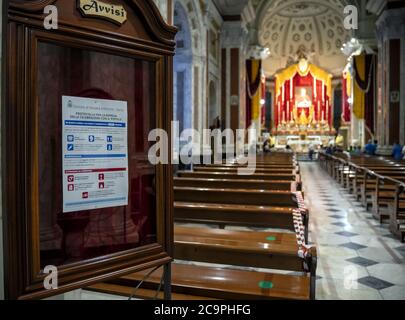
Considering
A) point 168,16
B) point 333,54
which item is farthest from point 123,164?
point 333,54

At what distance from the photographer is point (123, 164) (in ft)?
4.80

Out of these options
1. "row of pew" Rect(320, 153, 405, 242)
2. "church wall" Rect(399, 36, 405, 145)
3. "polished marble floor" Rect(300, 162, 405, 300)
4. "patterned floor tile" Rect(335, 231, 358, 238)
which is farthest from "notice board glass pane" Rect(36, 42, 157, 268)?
"church wall" Rect(399, 36, 405, 145)

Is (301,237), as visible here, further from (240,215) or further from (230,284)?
(240,215)

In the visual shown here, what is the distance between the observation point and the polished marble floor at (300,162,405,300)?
303 centimetres

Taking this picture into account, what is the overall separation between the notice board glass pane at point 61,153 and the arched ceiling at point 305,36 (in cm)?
2501

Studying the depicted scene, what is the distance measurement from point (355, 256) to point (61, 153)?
3495mm

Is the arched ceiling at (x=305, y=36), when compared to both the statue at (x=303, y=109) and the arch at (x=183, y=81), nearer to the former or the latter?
the statue at (x=303, y=109)

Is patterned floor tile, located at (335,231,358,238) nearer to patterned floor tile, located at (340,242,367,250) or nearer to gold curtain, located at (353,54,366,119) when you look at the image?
patterned floor tile, located at (340,242,367,250)

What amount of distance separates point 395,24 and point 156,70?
46.9 ft

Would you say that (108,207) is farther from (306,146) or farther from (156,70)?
(306,146)

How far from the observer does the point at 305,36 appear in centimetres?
2748

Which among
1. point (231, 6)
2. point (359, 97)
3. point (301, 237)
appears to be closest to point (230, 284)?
point (301, 237)

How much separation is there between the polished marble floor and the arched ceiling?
69.8 feet
